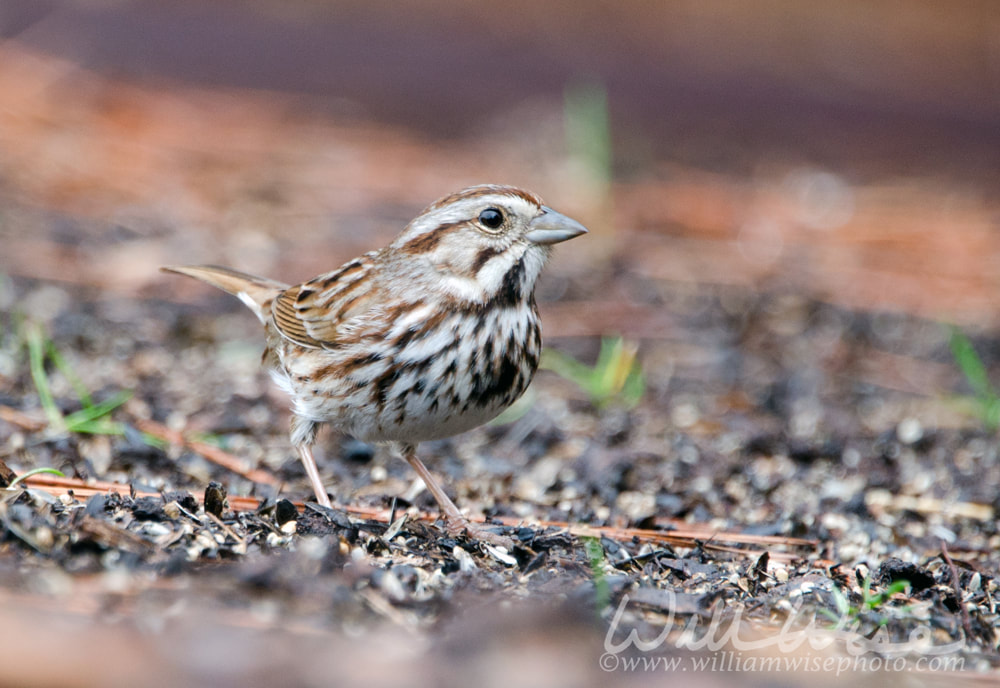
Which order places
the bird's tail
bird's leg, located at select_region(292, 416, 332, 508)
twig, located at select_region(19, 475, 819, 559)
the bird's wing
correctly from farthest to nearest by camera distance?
1. the bird's tail
2. bird's leg, located at select_region(292, 416, 332, 508)
3. the bird's wing
4. twig, located at select_region(19, 475, 819, 559)

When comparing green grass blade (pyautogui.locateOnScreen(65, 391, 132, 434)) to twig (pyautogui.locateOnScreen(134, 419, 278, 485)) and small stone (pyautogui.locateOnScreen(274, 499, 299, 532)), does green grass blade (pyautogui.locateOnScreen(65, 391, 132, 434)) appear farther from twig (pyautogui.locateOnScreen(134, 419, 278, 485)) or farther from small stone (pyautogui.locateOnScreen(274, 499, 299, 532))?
small stone (pyautogui.locateOnScreen(274, 499, 299, 532))

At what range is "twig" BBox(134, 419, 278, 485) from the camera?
451cm

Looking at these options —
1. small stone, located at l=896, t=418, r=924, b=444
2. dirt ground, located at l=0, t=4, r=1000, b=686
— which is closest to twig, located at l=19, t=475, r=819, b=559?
dirt ground, located at l=0, t=4, r=1000, b=686

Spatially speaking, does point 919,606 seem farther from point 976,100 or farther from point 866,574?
point 976,100

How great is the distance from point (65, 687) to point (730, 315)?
5.06m

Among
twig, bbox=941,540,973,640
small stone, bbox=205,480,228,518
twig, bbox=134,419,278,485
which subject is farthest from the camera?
twig, bbox=134,419,278,485

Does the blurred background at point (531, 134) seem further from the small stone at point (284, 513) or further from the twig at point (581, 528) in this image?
the small stone at point (284, 513)

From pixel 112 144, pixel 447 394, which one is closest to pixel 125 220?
pixel 112 144

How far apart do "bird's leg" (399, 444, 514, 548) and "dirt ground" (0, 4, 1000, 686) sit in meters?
0.09

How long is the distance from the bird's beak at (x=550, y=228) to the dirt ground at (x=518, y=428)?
984mm

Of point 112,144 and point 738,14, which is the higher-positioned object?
point 738,14

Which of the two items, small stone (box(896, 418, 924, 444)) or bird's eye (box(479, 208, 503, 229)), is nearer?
bird's eye (box(479, 208, 503, 229))

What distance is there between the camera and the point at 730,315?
22.2 ft

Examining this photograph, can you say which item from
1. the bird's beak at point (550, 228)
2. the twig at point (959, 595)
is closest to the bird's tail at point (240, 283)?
the bird's beak at point (550, 228)
